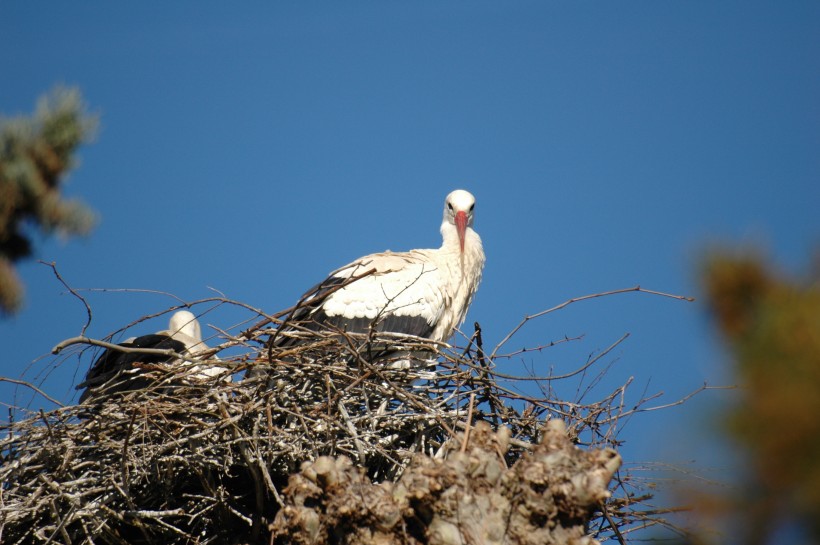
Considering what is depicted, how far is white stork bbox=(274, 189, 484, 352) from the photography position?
616cm

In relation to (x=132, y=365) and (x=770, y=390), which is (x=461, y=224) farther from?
(x=770, y=390)

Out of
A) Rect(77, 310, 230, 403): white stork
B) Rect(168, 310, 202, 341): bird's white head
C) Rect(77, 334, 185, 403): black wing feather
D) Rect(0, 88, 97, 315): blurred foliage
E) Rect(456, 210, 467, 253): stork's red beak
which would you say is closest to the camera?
Rect(0, 88, 97, 315): blurred foliage

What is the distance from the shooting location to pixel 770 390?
33.6 inches

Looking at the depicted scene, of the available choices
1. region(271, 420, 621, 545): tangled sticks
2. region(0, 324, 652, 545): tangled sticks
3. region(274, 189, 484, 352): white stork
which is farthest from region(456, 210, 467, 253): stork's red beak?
region(271, 420, 621, 545): tangled sticks

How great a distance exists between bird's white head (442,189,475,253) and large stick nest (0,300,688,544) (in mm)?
2524

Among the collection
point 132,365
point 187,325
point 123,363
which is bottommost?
point 132,365

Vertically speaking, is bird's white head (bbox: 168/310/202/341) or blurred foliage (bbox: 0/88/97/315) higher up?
bird's white head (bbox: 168/310/202/341)

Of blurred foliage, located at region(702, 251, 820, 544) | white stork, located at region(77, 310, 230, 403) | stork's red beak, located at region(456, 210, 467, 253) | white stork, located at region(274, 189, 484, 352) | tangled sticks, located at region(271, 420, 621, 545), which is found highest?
stork's red beak, located at region(456, 210, 467, 253)

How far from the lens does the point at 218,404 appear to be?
429cm

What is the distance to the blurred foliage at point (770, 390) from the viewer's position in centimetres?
82

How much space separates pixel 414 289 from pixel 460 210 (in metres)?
1.09

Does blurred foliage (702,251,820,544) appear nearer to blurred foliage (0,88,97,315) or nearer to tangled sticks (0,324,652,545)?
blurred foliage (0,88,97,315)

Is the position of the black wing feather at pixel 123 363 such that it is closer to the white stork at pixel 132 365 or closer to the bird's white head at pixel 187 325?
the white stork at pixel 132 365

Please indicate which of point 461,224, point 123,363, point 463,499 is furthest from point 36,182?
point 461,224
